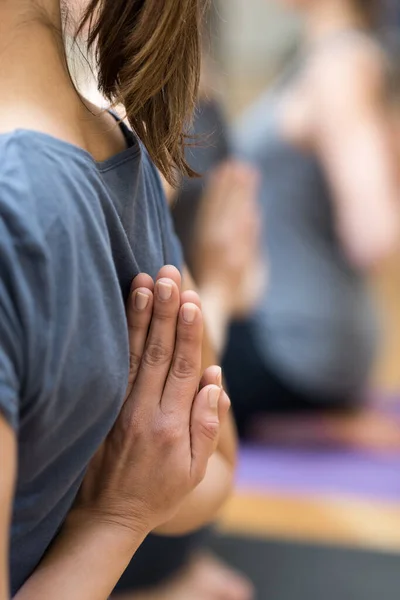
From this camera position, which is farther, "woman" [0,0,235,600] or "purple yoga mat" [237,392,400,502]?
"purple yoga mat" [237,392,400,502]

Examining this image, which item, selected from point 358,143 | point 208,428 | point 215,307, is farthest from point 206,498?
point 358,143

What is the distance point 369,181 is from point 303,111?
0.71 ft

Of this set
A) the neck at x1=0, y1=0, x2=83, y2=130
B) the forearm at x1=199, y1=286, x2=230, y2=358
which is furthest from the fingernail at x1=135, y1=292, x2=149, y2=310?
the forearm at x1=199, y1=286, x2=230, y2=358

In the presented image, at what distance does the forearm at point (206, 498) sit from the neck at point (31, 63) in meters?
0.33

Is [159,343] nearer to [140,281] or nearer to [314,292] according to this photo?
[140,281]

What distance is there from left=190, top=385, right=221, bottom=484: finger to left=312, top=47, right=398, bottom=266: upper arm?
4.53 feet

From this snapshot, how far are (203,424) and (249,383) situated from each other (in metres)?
1.31

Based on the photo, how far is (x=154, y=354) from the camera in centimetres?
60

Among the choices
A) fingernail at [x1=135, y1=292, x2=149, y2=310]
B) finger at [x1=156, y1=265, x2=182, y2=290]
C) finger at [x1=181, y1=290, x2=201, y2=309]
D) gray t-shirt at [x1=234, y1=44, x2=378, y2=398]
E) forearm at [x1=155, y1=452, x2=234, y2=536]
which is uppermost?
finger at [x1=156, y1=265, x2=182, y2=290]

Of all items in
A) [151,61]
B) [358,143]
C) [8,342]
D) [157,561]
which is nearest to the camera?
[8,342]

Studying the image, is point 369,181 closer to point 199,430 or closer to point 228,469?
point 228,469

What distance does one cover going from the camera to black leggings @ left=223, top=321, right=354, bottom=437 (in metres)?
1.91

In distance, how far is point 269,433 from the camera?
191 centimetres

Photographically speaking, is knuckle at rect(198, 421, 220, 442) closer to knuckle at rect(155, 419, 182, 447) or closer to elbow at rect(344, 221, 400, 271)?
knuckle at rect(155, 419, 182, 447)
